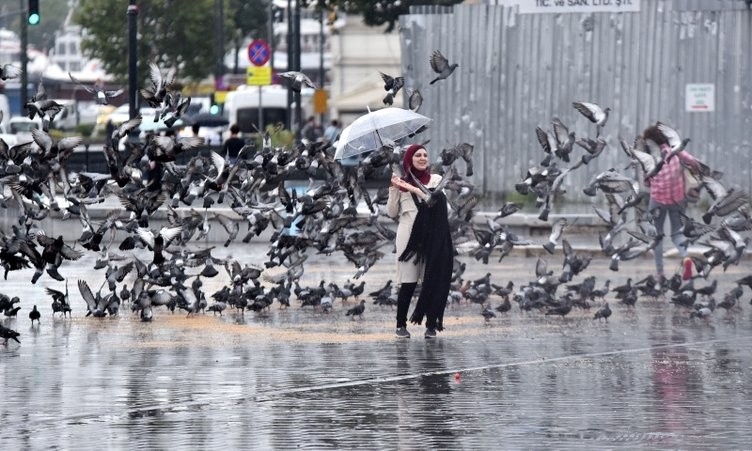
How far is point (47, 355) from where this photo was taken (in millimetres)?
14531

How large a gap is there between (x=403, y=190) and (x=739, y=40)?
394 inches

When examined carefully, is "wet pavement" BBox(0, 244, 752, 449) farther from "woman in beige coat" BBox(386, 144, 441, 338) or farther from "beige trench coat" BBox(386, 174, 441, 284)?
"beige trench coat" BBox(386, 174, 441, 284)

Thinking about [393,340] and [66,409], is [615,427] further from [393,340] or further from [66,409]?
[393,340]

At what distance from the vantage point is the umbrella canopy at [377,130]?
55.7 feet

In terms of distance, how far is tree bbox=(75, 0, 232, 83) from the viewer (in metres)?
72.6

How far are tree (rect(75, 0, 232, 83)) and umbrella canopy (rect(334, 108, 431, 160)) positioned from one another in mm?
54855

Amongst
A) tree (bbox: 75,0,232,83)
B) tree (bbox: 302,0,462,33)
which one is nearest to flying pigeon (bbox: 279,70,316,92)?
tree (bbox: 302,0,462,33)

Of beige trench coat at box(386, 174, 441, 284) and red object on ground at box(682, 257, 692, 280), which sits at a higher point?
beige trench coat at box(386, 174, 441, 284)

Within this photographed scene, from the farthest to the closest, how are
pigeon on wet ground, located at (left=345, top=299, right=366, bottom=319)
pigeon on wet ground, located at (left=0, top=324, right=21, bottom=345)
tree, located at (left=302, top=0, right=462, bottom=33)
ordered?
tree, located at (left=302, top=0, right=462, bottom=33) < pigeon on wet ground, located at (left=345, top=299, right=366, bottom=319) < pigeon on wet ground, located at (left=0, top=324, right=21, bottom=345)

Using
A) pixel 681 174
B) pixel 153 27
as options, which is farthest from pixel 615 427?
pixel 153 27

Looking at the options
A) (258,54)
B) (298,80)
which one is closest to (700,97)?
(298,80)

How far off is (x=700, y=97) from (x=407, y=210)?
9.72 m

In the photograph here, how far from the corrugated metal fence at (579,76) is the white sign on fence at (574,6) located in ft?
0.30

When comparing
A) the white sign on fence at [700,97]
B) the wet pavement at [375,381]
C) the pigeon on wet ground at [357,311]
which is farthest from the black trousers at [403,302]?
the white sign on fence at [700,97]
